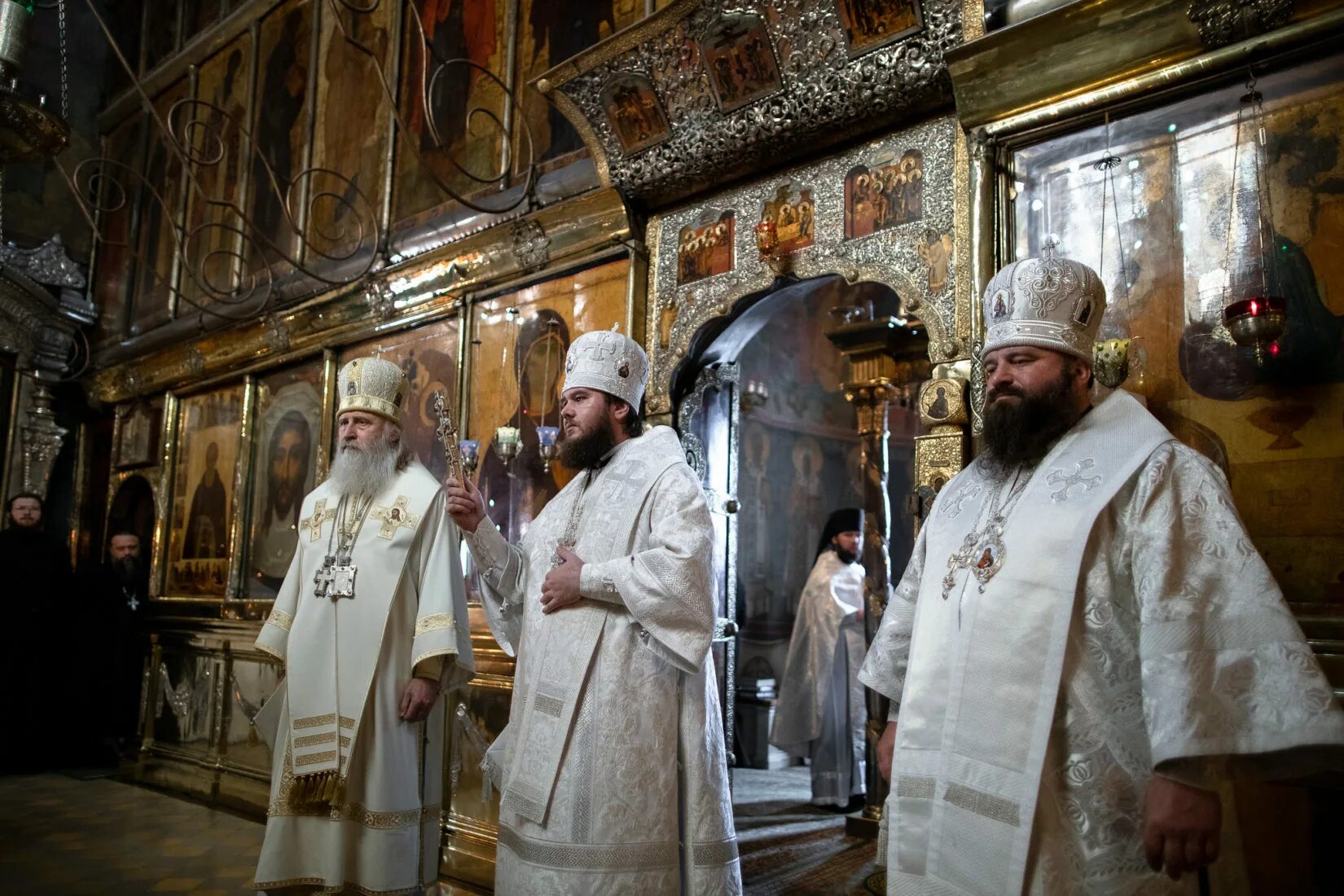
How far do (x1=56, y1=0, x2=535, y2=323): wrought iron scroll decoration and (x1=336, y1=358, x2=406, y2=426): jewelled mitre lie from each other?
174 centimetres

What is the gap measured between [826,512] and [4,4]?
8.36 meters

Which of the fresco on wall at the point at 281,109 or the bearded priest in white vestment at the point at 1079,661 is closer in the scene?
the bearded priest in white vestment at the point at 1079,661

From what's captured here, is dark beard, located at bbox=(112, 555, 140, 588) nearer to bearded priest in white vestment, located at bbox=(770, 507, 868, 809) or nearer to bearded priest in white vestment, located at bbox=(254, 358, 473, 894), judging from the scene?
bearded priest in white vestment, located at bbox=(254, 358, 473, 894)

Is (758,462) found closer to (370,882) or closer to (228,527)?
(228,527)

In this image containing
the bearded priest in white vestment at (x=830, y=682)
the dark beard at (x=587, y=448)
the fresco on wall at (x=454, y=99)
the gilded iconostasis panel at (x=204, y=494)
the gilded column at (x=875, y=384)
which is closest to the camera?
the dark beard at (x=587, y=448)

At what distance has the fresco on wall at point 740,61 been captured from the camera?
436cm

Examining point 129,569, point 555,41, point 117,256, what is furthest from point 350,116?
point 129,569

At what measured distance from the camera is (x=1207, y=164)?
3.12 metres

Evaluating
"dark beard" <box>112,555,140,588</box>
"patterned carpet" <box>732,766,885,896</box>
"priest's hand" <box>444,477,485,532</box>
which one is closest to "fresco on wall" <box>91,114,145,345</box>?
"dark beard" <box>112,555,140,588</box>

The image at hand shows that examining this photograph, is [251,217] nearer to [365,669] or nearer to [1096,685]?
[365,669]

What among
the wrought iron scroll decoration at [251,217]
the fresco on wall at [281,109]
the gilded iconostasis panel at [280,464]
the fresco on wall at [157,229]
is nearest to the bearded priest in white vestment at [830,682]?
the wrought iron scroll decoration at [251,217]

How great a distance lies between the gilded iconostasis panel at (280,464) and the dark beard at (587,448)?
14.2ft

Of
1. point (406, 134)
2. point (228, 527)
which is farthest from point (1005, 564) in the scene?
point (228, 527)

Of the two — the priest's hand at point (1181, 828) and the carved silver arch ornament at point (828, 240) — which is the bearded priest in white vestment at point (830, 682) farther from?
the priest's hand at point (1181, 828)
